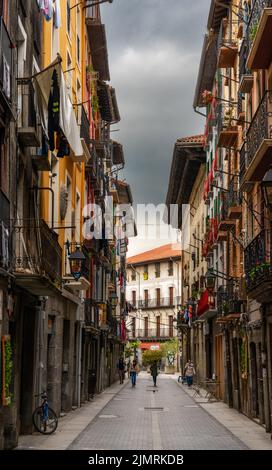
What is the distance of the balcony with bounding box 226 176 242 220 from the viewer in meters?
27.5

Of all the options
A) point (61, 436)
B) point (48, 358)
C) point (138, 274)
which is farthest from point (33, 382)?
point (138, 274)

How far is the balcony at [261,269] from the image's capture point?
57.9 feet

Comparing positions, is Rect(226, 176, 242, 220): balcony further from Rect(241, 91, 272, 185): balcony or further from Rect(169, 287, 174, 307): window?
Rect(169, 287, 174, 307): window

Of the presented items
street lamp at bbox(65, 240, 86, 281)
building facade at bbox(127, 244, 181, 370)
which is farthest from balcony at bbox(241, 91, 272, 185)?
building facade at bbox(127, 244, 181, 370)

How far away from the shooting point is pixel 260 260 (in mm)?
19078

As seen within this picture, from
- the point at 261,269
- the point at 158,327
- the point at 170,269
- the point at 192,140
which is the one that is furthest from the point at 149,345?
the point at 261,269

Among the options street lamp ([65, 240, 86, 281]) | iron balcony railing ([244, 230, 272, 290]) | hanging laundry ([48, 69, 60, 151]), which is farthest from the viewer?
street lamp ([65, 240, 86, 281])

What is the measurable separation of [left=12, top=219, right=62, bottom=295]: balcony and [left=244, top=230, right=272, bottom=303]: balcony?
461 centimetres

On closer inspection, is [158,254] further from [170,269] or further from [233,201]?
[233,201]

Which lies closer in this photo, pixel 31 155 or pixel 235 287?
pixel 31 155

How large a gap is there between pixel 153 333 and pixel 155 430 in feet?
267

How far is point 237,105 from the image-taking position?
94.4 feet
